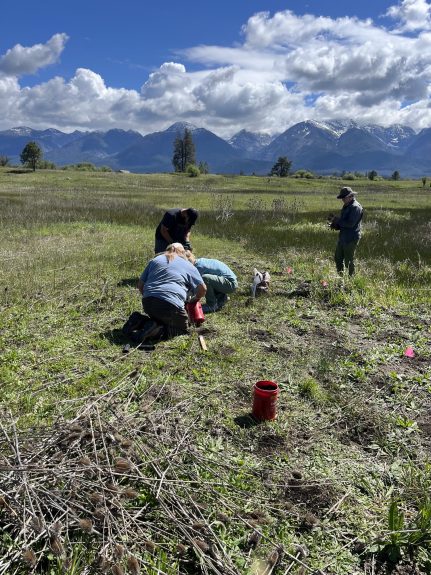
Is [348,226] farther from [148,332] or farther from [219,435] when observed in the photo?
[219,435]

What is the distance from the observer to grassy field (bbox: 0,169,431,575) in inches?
101

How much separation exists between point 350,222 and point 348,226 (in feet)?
0.30

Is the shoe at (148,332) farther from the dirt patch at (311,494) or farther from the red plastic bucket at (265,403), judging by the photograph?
the dirt patch at (311,494)

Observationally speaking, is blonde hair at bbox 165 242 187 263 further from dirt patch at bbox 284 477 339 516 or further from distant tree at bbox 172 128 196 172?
distant tree at bbox 172 128 196 172

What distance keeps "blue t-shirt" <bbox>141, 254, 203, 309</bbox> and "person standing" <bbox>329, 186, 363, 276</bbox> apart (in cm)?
417

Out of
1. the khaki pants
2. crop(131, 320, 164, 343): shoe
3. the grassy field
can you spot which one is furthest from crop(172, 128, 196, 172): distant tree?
crop(131, 320, 164, 343): shoe

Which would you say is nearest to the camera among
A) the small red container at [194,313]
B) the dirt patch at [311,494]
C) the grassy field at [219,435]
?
the grassy field at [219,435]

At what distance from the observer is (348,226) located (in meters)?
8.95

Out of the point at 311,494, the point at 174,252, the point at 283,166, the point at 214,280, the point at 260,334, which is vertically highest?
the point at 283,166

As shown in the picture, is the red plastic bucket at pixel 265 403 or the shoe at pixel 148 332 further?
the shoe at pixel 148 332

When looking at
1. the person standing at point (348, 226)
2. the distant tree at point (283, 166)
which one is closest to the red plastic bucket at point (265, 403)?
the person standing at point (348, 226)

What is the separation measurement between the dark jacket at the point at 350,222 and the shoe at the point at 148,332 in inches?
198

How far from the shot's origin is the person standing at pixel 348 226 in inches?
349

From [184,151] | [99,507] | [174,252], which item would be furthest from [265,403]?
[184,151]
